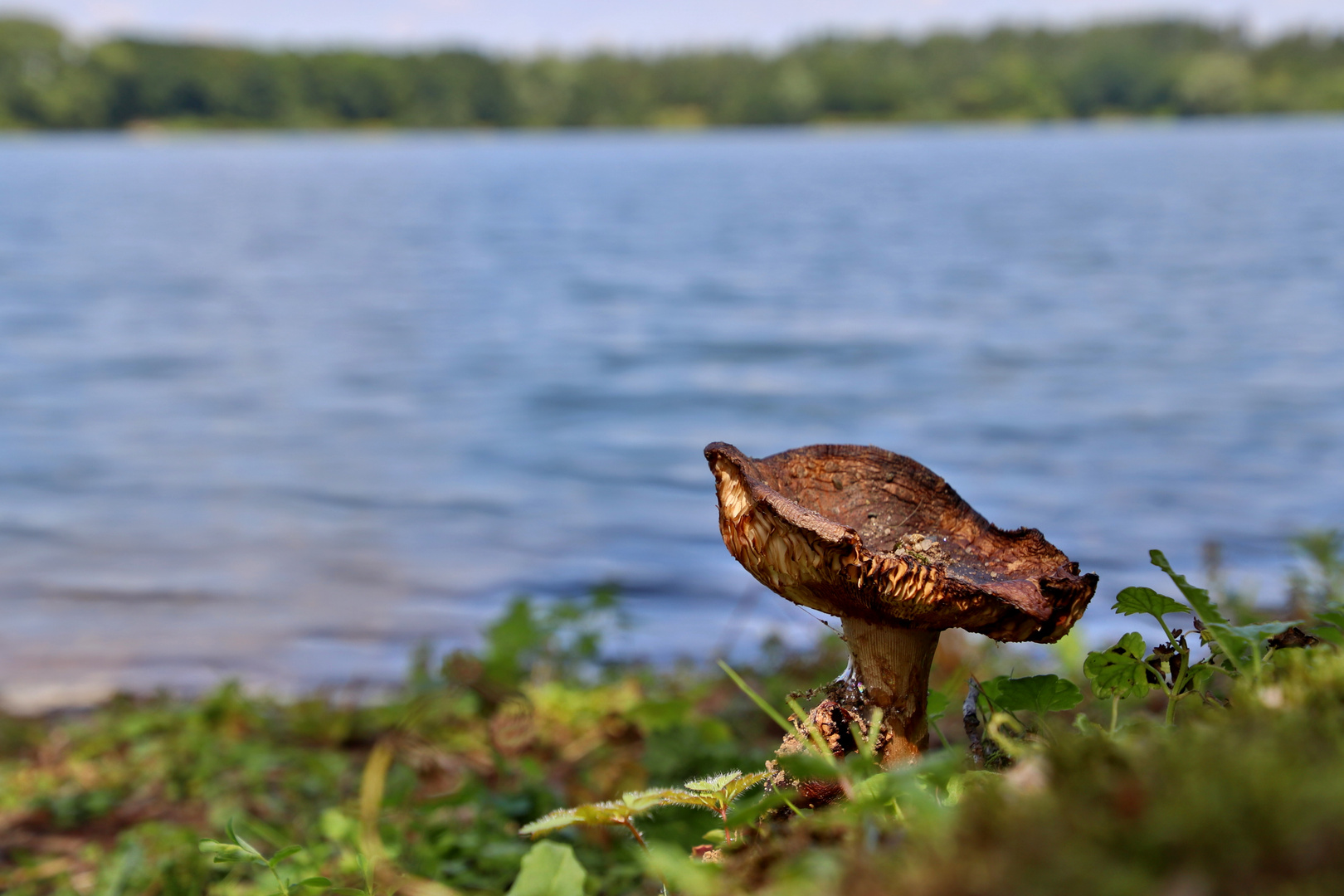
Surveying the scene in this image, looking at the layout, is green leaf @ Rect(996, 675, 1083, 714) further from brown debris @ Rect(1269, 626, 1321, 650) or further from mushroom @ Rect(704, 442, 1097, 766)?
brown debris @ Rect(1269, 626, 1321, 650)

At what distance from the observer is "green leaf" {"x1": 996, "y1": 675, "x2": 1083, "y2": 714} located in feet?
5.28

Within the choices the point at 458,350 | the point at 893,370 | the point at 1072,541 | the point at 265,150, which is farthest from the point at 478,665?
the point at 265,150

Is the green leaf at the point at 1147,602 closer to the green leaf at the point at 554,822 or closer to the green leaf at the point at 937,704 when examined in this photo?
the green leaf at the point at 937,704

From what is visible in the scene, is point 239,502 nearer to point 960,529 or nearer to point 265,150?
point 960,529

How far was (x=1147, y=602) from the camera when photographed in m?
1.57

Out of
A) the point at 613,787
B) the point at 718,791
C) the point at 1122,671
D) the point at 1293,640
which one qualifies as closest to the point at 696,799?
the point at 718,791

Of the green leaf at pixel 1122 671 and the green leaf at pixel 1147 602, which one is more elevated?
the green leaf at pixel 1147 602

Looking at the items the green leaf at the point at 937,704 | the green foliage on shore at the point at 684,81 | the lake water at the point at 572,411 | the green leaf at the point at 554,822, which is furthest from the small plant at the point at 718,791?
the green foliage on shore at the point at 684,81

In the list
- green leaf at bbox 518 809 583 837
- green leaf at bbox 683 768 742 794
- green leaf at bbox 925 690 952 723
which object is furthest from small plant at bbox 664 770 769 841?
green leaf at bbox 925 690 952 723

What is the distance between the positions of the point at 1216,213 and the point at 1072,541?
26.6 metres

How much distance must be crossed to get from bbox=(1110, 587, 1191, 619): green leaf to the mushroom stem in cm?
27

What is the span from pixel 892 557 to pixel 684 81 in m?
163

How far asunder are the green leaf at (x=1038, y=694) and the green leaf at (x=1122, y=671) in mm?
49

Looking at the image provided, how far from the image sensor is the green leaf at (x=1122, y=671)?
155 centimetres
